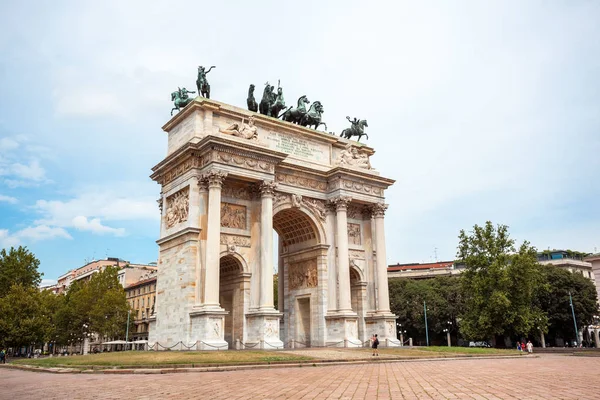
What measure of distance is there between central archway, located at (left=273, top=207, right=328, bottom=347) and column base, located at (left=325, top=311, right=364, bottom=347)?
2.38 ft

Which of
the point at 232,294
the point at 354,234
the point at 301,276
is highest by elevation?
the point at 354,234

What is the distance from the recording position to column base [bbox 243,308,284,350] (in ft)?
98.2

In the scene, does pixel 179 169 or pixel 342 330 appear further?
pixel 342 330

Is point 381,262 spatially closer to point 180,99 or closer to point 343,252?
point 343,252

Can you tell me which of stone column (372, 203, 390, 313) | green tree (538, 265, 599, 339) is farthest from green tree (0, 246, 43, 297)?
green tree (538, 265, 599, 339)

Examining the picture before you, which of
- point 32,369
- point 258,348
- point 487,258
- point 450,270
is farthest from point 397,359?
point 450,270

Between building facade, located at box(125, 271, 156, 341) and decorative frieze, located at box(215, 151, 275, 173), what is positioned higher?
decorative frieze, located at box(215, 151, 275, 173)

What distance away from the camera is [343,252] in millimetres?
36344

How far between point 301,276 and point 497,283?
19.4 m

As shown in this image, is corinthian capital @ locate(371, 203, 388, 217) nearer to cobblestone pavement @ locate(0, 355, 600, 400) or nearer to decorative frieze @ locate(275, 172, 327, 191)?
decorative frieze @ locate(275, 172, 327, 191)

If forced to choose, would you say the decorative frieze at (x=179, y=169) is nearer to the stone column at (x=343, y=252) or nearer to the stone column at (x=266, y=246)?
the stone column at (x=266, y=246)

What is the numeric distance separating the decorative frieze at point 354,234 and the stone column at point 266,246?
28.0ft

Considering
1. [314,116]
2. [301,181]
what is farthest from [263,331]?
[314,116]

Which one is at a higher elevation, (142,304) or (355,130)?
(355,130)
